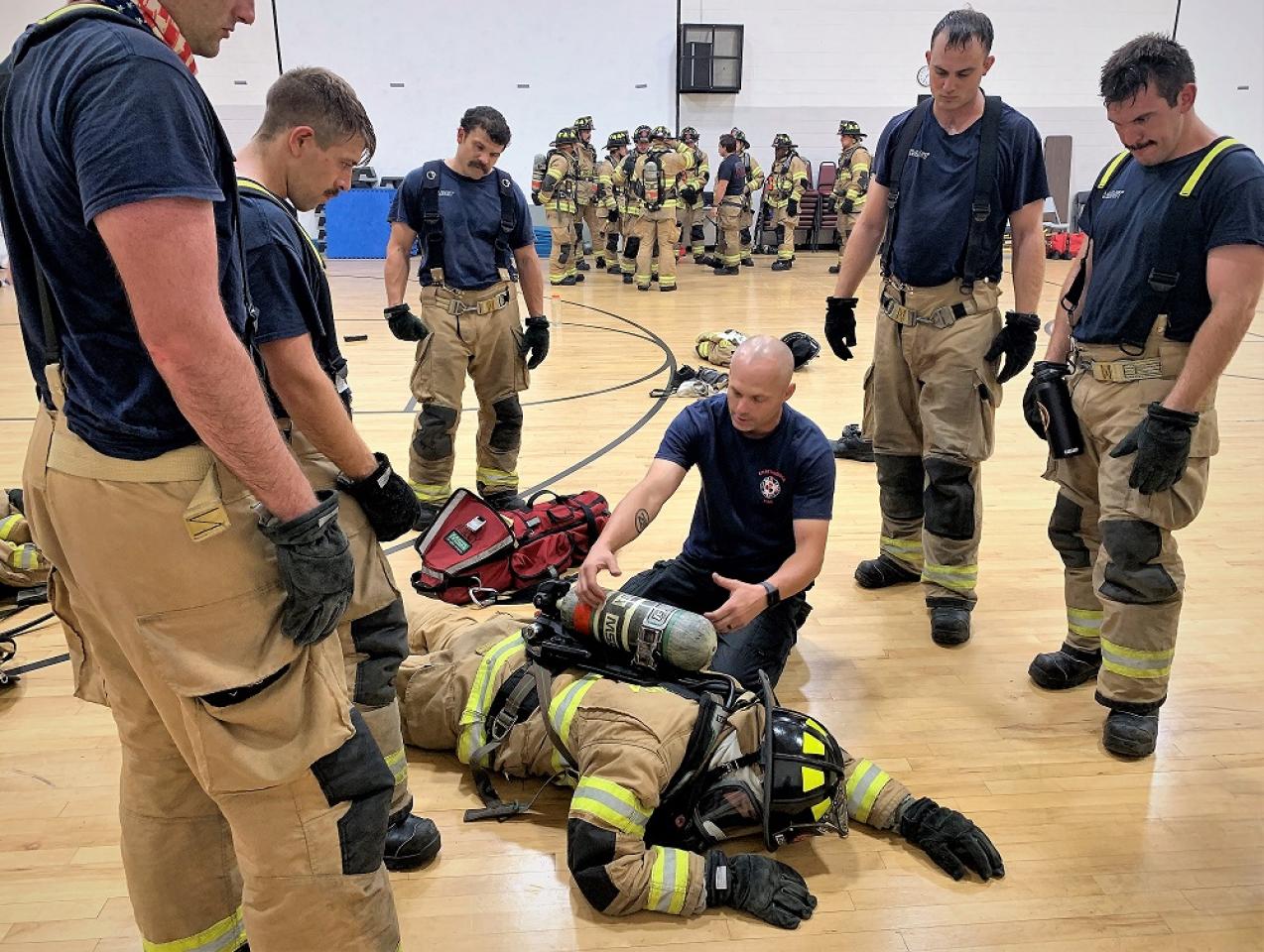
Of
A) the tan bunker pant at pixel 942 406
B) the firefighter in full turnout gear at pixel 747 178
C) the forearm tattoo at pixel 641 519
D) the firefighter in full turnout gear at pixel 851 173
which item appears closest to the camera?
the forearm tattoo at pixel 641 519

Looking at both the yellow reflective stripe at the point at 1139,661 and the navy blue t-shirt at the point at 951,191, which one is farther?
the navy blue t-shirt at the point at 951,191

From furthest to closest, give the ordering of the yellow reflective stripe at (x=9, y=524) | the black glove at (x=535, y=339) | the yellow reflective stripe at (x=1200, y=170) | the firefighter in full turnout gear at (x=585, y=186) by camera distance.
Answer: the firefighter in full turnout gear at (x=585, y=186)
the black glove at (x=535, y=339)
the yellow reflective stripe at (x=9, y=524)
the yellow reflective stripe at (x=1200, y=170)

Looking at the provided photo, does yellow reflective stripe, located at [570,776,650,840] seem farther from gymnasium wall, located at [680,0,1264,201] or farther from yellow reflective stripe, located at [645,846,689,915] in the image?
gymnasium wall, located at [680,0,1264,201]

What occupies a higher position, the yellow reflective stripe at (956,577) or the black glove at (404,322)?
the black glove at (404,322)

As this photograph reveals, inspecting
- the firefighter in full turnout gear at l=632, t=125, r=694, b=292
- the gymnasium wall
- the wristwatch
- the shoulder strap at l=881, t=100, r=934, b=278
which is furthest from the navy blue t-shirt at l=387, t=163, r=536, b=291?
the gymnasium wall

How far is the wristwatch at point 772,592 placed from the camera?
124 inches

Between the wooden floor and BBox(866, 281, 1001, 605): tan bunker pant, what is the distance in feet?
1.10

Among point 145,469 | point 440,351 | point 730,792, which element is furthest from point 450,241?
point 145,469

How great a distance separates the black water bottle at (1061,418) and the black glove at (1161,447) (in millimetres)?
329

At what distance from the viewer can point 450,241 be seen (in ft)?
16.7

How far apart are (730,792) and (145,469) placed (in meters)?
1.81

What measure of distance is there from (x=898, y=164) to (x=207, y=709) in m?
3.43

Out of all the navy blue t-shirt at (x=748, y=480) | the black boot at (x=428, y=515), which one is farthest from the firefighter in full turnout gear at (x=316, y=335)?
the black boot at (x=428, y=515)

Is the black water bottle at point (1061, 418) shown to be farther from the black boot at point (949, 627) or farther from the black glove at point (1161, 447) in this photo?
the black boot at point (949, 627)
